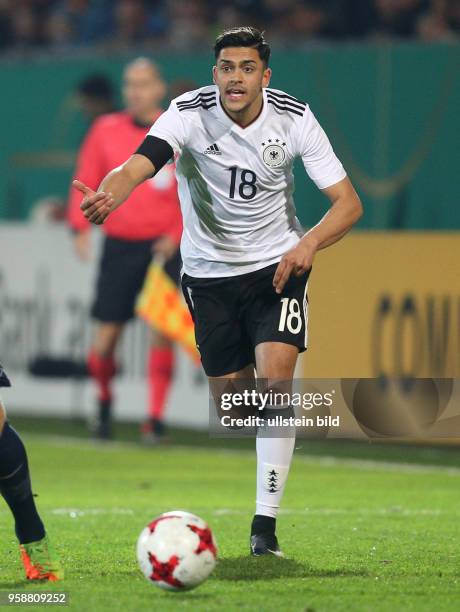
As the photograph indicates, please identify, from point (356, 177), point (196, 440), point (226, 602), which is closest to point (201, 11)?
point (356, 177)

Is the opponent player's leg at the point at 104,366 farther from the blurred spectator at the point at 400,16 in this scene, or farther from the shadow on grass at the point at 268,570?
the shadow on grass at the point at 268,570

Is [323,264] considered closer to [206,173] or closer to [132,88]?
[132,88]

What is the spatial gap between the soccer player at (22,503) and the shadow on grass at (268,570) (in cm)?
68

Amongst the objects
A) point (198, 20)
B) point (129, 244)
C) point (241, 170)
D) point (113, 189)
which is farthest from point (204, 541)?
point (198, 20)

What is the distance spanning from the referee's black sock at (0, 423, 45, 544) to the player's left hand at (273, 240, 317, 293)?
1.28 meters

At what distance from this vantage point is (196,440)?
1295 cm

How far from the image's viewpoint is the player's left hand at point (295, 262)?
662 cm

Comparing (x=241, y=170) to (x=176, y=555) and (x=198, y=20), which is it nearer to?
(x=176, y=555)

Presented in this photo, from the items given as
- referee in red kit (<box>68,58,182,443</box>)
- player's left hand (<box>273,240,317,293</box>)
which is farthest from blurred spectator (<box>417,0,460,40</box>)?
player's left hand (<box>273,240,317,293</box>)

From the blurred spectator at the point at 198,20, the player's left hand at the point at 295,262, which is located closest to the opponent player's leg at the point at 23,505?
the player's left hand at the point at 295,262

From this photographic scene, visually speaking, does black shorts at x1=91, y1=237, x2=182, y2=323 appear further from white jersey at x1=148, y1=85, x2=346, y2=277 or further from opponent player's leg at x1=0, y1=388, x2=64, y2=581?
opponent player's leg at x1=0, y1=388, x2=64, y2=581

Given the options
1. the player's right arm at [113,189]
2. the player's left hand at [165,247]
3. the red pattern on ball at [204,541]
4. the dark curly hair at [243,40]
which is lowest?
the red pattern on ball at [204,541]

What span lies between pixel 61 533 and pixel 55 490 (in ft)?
6.76

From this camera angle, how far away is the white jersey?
275 inches
